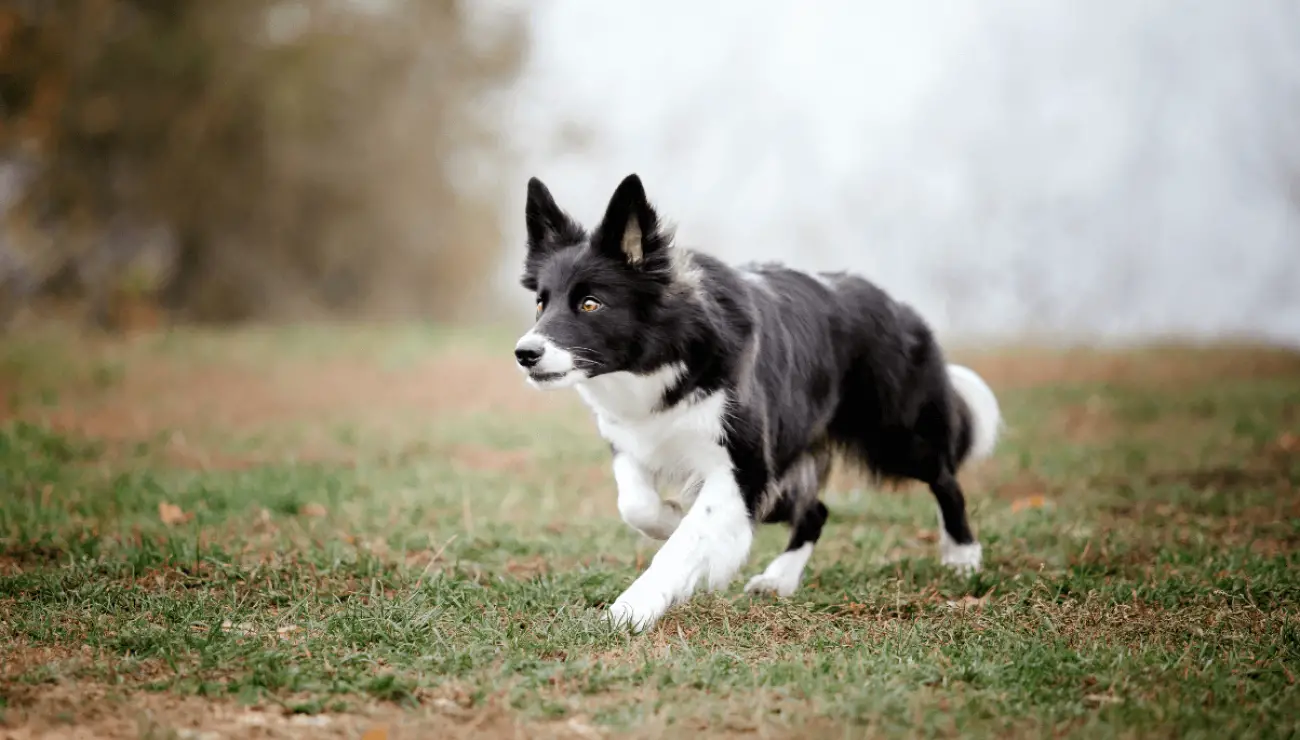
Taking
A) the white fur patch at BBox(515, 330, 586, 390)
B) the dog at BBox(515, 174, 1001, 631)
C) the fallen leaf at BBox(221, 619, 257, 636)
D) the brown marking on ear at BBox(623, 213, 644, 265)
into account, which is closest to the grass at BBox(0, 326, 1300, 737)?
the fallen leaf at BBox(221, 619, 257, 636)

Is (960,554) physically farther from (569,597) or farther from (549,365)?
(549,365)

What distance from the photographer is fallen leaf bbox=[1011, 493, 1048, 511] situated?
7.40 meters

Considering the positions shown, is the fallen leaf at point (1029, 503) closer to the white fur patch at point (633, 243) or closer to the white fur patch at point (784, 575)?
the white fur patch at point (784, 575)

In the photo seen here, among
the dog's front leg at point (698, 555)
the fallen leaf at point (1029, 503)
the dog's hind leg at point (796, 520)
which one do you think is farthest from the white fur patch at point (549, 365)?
the fallen leaf at point (1029, 503)

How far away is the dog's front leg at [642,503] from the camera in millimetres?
4852

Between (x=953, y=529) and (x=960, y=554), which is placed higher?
(x=953, y=529)

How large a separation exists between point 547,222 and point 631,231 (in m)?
0.50

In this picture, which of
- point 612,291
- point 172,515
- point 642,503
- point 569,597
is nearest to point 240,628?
point 569,597

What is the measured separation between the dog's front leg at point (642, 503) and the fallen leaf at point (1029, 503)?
10.8ft

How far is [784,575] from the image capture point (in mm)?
5359

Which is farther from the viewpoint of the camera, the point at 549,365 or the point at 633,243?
the point at 633,243

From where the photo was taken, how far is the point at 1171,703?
357cm

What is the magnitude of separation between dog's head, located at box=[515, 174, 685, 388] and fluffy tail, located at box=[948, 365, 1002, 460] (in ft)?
7.05

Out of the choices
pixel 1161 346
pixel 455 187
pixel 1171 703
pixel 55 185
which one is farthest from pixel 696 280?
pixel 455 187
